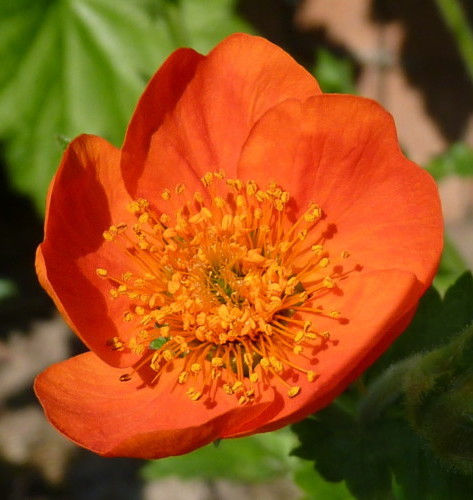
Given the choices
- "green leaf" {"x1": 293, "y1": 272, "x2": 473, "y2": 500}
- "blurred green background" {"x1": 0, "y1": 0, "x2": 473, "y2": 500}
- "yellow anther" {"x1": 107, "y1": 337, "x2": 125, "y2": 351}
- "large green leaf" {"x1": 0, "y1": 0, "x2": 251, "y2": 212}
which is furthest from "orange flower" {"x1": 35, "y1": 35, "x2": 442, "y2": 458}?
"large green leaf" {"x1": 0, "y1": 0, "x2": 251, "y2": 212}

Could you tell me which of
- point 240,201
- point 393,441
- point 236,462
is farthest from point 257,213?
point 236,462

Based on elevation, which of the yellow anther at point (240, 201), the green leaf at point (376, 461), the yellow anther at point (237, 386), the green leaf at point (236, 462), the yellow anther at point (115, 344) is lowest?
the green leaf at point (236, 462)

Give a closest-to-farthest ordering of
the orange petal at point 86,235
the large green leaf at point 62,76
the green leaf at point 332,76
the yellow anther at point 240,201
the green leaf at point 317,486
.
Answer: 1. the orange petal at point 86,235
2. the yellow anther at point 240,201
3. the green leaf at point 317,486
4. the large green leaf at point 62,76
5. the green leaf at point 332,76

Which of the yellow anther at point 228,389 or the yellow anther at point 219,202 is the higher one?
the yellow anther at point 219,202

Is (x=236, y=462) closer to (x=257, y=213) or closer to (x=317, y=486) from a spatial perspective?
(x=317, y=486)


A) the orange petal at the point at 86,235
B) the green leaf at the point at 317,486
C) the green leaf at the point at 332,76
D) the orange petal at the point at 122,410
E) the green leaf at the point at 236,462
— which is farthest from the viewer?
the green leaf at the point at 332,76

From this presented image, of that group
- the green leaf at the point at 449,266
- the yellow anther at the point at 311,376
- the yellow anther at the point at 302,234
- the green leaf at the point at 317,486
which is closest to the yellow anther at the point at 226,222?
the yellow anther at the point at 302,234

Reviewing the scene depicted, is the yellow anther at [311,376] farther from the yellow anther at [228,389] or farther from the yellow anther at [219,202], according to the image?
the yellow anther at [219,202]
